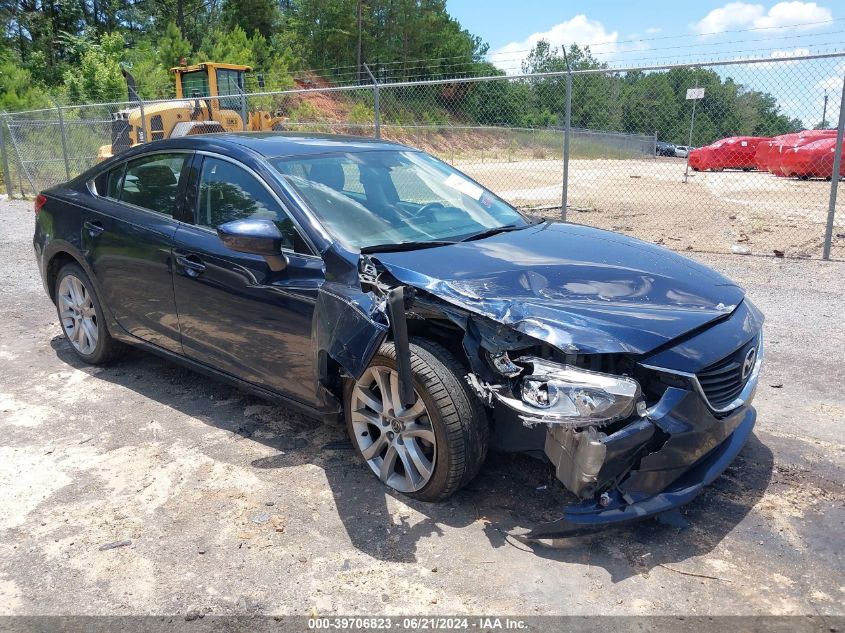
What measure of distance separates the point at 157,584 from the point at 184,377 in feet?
7.65

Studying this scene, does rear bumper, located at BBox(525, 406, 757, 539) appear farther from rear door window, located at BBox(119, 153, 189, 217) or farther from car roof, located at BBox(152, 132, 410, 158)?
rear door window, located at BBox(119, 153, 189, 217)

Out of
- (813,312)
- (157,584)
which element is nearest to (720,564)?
(157,584)

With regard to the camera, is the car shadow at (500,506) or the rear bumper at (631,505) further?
the car shadow at (500,506)

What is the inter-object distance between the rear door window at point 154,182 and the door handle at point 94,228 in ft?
0.73

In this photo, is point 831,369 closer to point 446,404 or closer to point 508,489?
point 508,489

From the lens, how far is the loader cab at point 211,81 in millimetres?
19578

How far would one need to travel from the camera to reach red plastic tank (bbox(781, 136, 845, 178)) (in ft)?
64.7

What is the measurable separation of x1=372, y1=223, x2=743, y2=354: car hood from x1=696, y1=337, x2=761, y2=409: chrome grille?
176 mm

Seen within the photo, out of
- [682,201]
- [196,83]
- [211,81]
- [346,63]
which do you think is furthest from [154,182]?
[346,63]

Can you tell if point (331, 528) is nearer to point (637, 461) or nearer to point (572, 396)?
point (572, 396)

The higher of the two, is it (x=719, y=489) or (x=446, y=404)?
A: (x=446, y=404)

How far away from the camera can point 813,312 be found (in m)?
5.93

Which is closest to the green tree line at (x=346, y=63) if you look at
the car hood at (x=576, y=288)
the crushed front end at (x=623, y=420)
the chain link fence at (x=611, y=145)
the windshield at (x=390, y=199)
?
the chain link fence at (x=611, y=145)

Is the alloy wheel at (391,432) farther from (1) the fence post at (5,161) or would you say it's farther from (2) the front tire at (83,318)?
(1) the fence post at (5,161)
